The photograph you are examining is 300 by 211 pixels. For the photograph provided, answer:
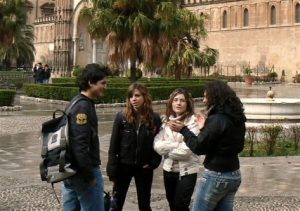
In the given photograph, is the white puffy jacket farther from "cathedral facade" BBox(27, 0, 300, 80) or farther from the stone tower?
the stone tower

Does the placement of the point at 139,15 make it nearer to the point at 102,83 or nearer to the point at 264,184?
the point at 264,184

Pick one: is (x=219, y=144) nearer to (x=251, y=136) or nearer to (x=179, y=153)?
(x=179, y=153)

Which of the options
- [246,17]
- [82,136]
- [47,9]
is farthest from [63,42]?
[82,136]

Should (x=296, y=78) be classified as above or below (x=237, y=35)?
below

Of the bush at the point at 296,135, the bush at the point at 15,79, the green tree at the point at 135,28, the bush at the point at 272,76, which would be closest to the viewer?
the bush at the point at 296,135

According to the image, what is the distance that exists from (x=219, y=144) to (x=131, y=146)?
132 centimetres

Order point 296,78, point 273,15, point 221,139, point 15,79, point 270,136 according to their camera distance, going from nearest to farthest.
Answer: point 221,139, point 270,136, point 15,79, point 296,78, point 273,15

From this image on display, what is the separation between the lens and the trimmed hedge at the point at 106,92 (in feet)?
84.7

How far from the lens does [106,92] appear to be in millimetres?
25297

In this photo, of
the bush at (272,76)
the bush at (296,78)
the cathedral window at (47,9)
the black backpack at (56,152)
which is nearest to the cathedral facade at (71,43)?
the bush at (272,76)

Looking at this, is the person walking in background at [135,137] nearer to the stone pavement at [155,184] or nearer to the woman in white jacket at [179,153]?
the woman in white jacket at [179,153]

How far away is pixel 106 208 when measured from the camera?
17.5 ft

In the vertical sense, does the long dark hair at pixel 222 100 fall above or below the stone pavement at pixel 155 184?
above

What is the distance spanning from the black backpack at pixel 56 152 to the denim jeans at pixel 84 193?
21cm
